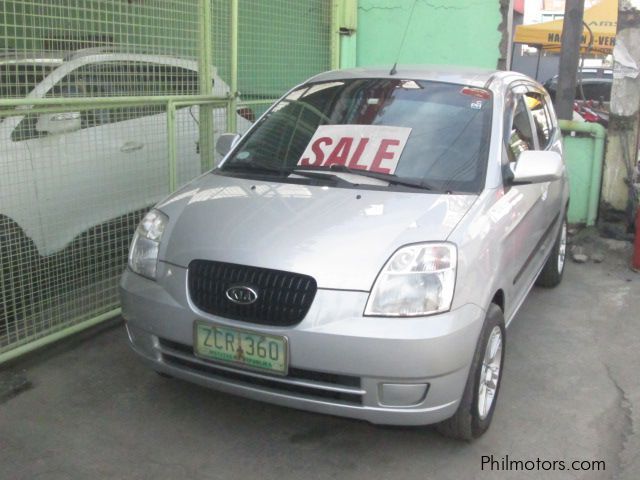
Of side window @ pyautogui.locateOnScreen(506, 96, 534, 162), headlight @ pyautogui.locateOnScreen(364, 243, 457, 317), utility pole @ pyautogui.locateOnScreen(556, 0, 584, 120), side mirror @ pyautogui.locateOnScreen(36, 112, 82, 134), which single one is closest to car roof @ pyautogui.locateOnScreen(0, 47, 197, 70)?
side mirror @ pyautogui.locateOnScreen(36, 112, 82, 134)

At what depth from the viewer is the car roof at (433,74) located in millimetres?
4129

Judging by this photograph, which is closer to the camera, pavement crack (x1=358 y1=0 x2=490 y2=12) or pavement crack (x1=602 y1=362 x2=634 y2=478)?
pavement crack (x1=602 y1=362 x2=634 y2=478)

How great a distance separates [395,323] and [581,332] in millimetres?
2438

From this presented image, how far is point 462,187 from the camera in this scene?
347cm

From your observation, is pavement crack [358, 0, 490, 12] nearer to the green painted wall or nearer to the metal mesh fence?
the green painted wall

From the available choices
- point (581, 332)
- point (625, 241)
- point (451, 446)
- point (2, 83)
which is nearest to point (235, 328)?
point (451, 446)

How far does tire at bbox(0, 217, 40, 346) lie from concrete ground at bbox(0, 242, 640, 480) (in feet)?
0.83

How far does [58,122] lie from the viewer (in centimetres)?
416

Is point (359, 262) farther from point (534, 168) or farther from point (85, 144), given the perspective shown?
point (85, 144)

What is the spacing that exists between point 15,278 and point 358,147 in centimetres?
212

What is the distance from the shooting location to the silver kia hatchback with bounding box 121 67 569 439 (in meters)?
2.79

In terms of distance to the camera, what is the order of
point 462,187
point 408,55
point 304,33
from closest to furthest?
point 462,187
point 304,33
point 408,55

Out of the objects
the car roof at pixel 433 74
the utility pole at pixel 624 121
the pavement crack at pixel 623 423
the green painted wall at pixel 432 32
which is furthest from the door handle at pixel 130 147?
the utility pole at pixel 624 121

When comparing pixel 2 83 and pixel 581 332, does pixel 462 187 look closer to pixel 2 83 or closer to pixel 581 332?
pixel 581 332
